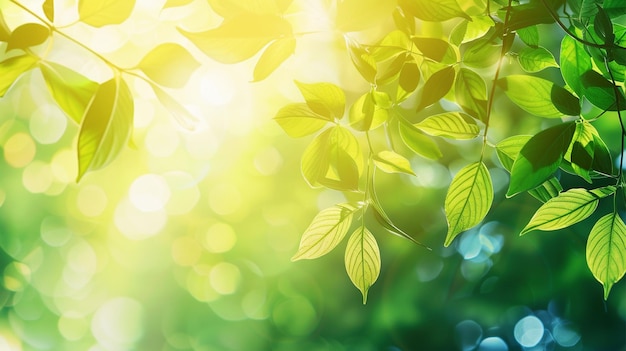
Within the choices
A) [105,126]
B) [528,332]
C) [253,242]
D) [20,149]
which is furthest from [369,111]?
[20,149]

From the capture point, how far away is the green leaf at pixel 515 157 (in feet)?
1.03

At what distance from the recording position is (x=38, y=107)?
107 inches

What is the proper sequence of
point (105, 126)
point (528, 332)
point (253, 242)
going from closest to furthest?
point (105, 126) → point (528, 332) → point (253, 242)

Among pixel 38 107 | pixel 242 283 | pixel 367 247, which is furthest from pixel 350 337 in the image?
pixel 367 247

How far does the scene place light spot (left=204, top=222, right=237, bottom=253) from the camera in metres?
2.65

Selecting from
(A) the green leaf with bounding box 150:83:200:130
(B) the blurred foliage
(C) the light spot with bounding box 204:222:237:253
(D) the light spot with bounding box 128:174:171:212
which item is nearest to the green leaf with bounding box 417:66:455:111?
(A) the green leaf with bounding box 150:83:200:130

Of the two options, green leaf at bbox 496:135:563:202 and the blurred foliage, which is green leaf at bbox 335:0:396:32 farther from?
the blurred foliage

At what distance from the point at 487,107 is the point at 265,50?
0.11m

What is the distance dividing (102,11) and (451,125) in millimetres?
172

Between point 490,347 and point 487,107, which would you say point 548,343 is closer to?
point 490,347

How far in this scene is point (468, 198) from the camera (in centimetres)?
29

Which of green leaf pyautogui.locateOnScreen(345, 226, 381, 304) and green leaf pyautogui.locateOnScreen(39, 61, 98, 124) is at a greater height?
green leaf pyautogui.locateOnScreen(39, 61, 98, 124)

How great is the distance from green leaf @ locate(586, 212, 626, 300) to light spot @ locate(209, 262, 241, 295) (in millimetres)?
2508

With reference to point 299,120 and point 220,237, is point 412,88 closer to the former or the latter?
point 299,120
